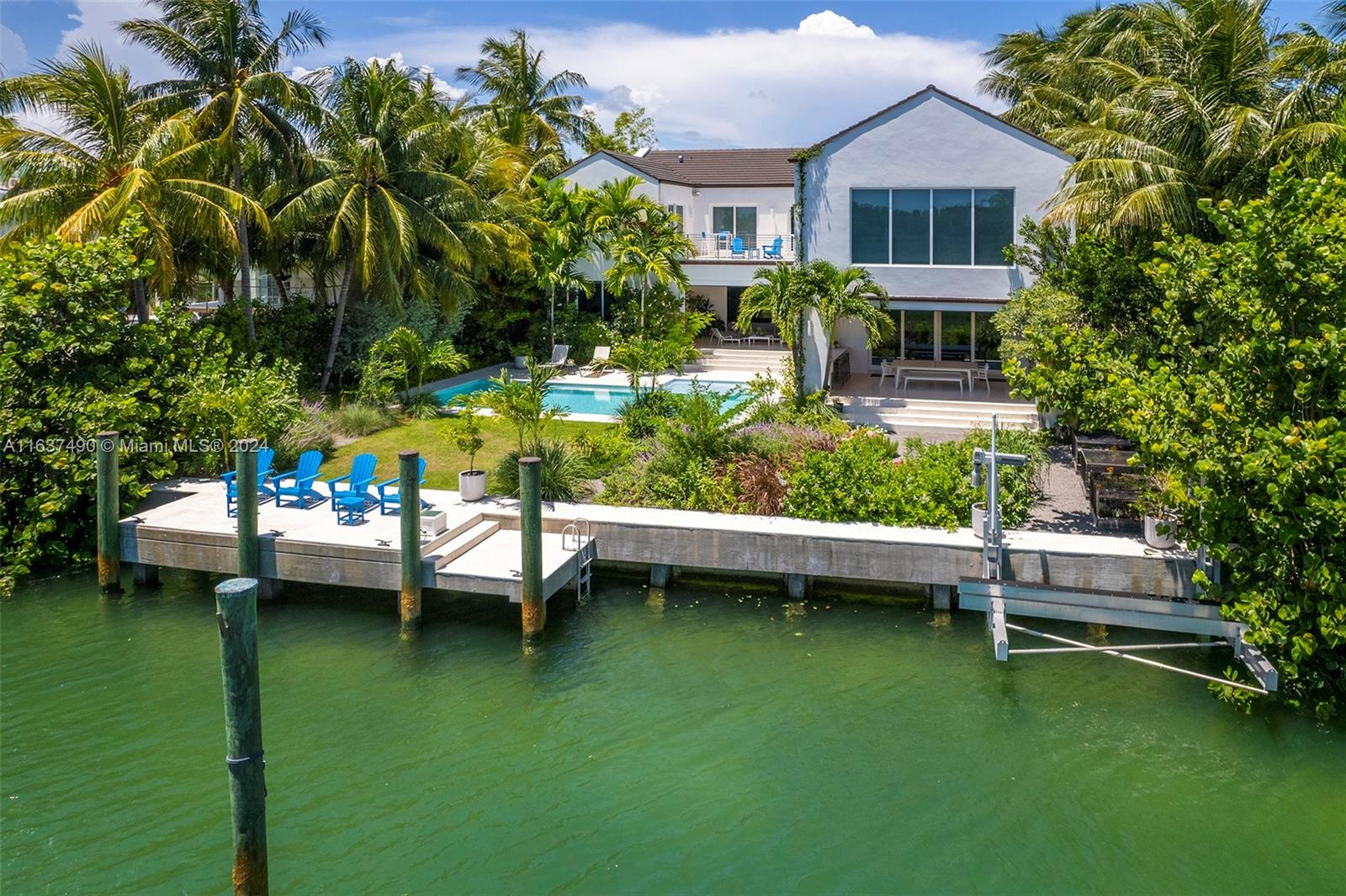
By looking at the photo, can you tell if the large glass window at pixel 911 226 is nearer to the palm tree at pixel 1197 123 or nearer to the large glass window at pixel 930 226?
the large glass window at pixel 930 226

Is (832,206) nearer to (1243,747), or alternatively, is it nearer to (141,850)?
(1243,747)

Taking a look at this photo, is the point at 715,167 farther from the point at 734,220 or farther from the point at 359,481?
the point at 359,481

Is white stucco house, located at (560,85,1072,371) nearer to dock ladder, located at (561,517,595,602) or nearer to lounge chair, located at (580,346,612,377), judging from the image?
lounge chair, located at (580,346,612,377)

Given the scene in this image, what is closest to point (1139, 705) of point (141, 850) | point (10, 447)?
point (141, 850)

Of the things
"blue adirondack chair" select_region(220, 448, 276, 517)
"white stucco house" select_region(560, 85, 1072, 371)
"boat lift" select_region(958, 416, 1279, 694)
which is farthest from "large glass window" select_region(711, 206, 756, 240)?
"boat lift" select_region(958, 416, 1279, 694)

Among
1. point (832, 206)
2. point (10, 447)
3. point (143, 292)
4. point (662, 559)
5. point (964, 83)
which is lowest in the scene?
point (662, 559)

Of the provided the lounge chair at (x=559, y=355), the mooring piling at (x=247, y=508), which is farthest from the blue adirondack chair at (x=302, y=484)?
the lounge chair at (x=559, y=355)
